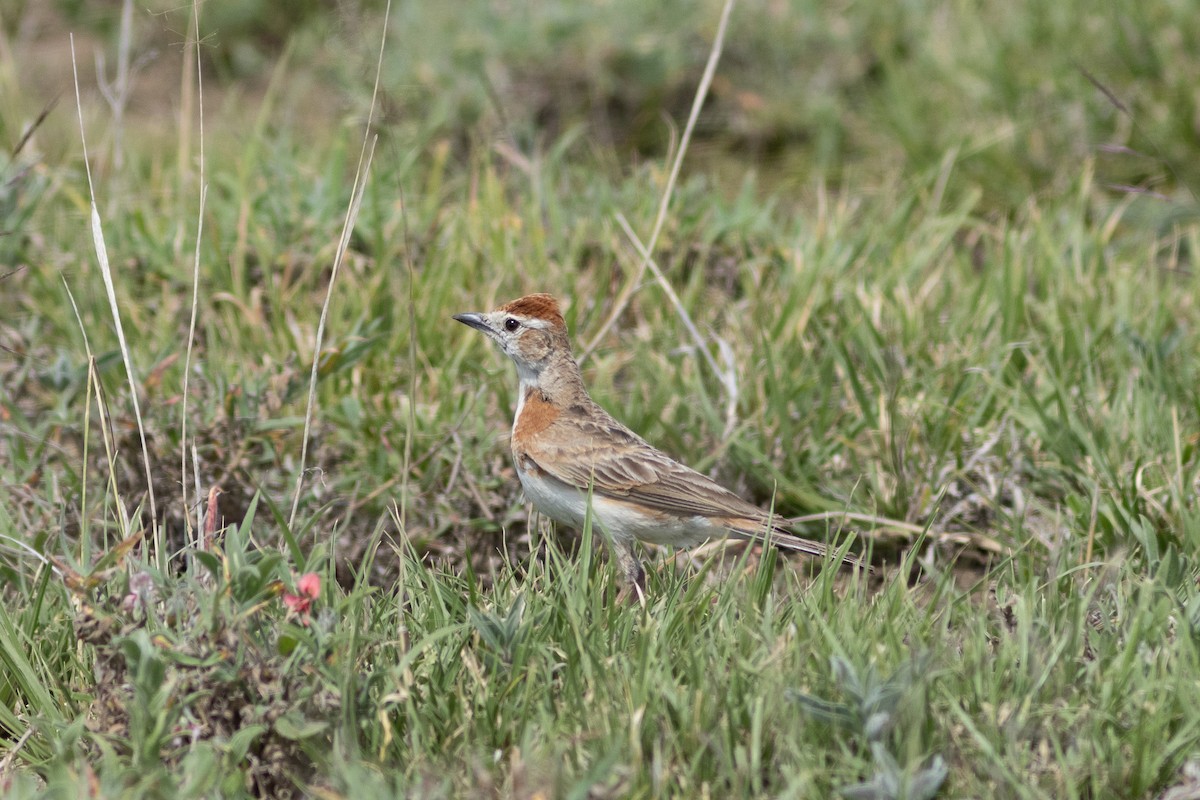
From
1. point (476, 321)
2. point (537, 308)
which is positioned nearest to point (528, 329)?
point (537, 308)

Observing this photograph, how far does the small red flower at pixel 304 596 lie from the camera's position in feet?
10.4

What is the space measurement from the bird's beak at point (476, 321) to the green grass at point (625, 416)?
11.5 inches

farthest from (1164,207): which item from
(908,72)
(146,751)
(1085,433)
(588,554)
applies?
(146,751)

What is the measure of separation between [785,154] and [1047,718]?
5428 millimetres

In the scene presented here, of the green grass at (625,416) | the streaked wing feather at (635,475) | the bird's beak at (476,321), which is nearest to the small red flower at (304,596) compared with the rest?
the green grass at (625,416)

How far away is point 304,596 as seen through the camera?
10.5ft

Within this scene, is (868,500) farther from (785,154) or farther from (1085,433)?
(785,154)

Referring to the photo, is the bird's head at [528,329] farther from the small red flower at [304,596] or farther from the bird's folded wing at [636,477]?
the small red flower at [304,596]

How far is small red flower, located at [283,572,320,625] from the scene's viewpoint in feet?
10.4

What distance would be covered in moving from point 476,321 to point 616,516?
0.86 m

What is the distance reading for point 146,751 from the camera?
297 cm

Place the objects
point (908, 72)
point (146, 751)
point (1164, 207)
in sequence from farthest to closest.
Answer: point (908, 72) → point (1164, 207) → point (146, 751)

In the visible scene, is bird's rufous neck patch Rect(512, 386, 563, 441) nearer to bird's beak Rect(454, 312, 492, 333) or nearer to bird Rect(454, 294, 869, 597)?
bird Rect(454, 294, 869, 597)

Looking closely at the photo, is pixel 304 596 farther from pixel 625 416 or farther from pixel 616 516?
pixel 625 416
